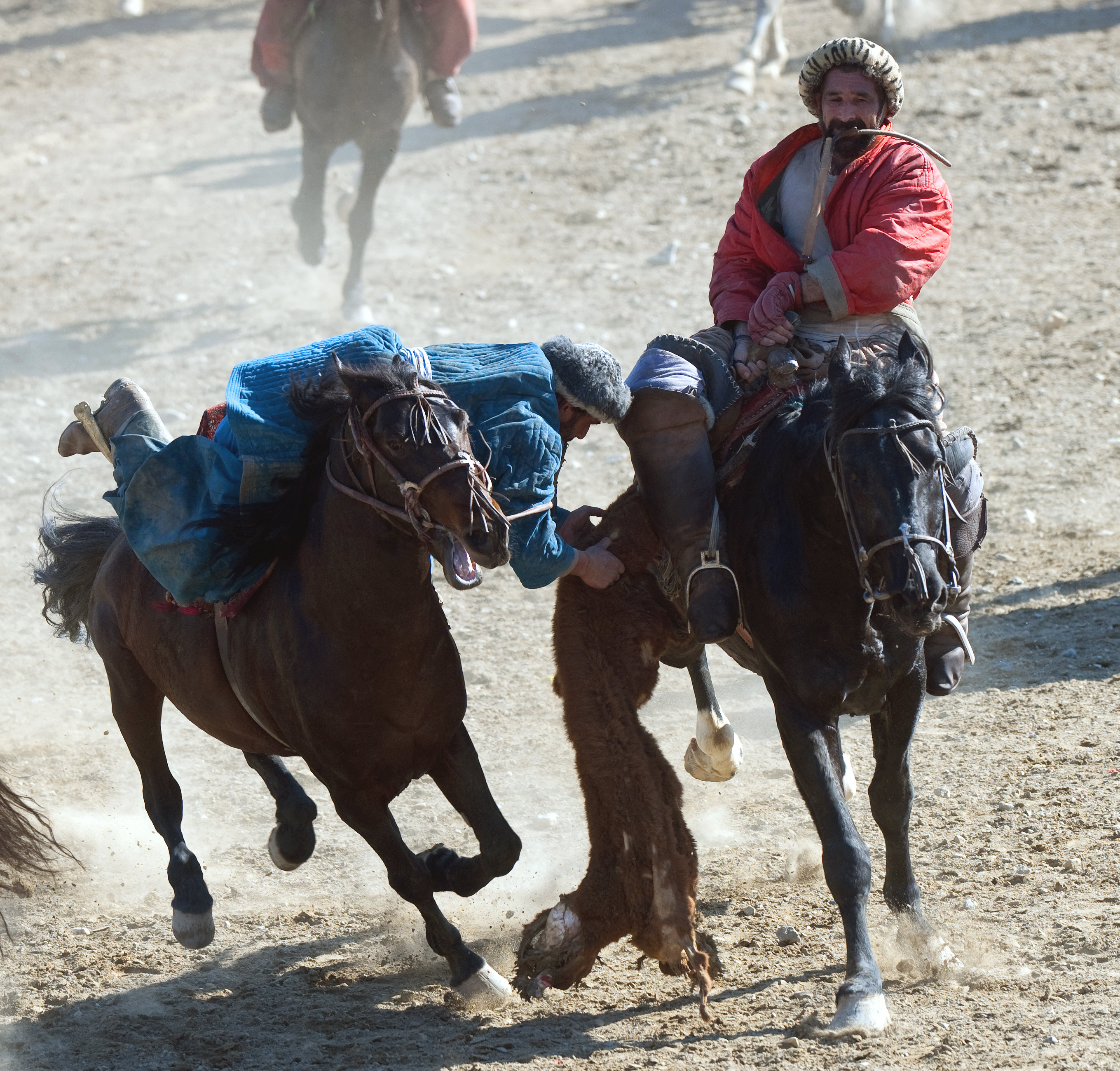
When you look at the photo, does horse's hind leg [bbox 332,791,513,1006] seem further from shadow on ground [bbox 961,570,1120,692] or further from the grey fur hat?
shadow on ground [bbox 961,570,1120,692]

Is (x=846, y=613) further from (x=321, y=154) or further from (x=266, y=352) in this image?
(x=321, y=154)

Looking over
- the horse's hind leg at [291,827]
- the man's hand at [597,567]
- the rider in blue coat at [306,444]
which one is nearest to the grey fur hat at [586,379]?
the rider in blue coat at [306,444]

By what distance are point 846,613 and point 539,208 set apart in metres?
9.78

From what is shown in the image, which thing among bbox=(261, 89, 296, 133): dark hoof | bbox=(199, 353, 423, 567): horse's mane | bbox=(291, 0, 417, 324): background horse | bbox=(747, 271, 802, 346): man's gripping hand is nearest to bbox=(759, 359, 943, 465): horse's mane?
bbox=(747, 271, 802, 346): man's gripping hand

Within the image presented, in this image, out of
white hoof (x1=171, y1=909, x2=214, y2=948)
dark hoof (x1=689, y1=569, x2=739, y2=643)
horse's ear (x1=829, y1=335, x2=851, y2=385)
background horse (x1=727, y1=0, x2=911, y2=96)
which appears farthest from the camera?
background horse (x1=727, y1=0, x2=911, y2=96)

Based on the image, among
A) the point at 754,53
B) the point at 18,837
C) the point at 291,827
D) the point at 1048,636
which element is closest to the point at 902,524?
the point at 291,827

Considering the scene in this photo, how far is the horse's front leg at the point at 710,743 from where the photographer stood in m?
5.39

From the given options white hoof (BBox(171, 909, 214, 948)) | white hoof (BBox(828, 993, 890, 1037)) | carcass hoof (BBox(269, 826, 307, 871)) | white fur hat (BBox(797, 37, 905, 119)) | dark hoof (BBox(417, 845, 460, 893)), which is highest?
white fur hat (BBox(797, 37, 905, 119))

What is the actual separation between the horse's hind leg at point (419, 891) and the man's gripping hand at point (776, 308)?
6.21 ft

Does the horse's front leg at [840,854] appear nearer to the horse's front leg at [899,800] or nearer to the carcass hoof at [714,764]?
the horse's front leg at [899,800]

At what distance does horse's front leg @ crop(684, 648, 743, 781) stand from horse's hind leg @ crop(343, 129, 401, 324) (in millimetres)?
6341

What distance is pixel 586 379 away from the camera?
4.18 metres

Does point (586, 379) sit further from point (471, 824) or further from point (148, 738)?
point (148, 738)

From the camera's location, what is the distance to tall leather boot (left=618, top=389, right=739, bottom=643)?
13.6 feet
